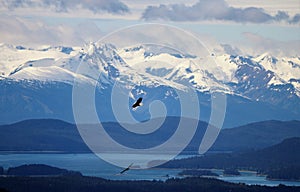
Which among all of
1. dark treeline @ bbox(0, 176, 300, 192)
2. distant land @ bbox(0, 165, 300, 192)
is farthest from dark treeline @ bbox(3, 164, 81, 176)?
dark treeline @ bbox(0, 176, 300, 192)

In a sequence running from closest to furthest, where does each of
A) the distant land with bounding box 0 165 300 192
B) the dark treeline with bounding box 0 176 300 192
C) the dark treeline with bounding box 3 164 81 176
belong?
the distant land with bounding box 0 165 300 192 < the dark treeline with bounding box 0 176 300 192 < the dark treeline with bounding box 3 164 81 176

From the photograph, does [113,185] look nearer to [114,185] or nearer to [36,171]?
[114,185]

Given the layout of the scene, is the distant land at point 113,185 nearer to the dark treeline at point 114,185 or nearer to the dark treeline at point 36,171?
the dark treeline at point 114,185

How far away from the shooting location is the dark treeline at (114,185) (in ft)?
497

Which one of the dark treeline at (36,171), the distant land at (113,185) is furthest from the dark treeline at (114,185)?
the dark treeline at (36,171)

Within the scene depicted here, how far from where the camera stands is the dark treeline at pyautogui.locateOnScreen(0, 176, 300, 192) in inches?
5969

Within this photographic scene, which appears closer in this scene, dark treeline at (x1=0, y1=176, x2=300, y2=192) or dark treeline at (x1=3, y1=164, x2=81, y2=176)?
dark treeline at (x1=0, y1=176, x2=300, y2=192)

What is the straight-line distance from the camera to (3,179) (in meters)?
156

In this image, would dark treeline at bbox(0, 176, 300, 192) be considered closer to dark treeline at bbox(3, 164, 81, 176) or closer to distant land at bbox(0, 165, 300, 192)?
distant land at bbox(0, 165, 300, 192)

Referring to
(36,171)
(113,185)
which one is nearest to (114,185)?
(113,185)

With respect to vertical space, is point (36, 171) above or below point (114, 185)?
above

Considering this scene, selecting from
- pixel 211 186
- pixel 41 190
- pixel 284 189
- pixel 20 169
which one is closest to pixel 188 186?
pixel 211 186

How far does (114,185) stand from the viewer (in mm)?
161000

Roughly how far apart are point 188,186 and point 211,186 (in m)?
3.50
